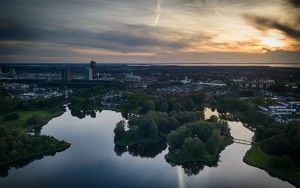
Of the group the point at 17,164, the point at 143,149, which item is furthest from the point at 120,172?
the point at 17,164

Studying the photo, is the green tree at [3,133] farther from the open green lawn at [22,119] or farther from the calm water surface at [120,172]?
the open green lawn at [22,119]

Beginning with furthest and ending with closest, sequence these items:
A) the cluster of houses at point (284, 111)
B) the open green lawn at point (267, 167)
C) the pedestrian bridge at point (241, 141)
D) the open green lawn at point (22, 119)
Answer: the cluster of houses at point (284, 111)
the open green lawn at point (22, 119)
the pedestrian bridge at point (241, 141)
the open green lawn at point (267, 167)

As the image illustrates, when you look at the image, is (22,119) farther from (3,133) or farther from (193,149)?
(193,149)

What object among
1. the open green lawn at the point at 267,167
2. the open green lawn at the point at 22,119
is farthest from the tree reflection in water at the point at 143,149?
the open green lawn at the point at 22,119

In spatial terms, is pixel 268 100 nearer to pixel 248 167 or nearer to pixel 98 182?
pixel 248 167

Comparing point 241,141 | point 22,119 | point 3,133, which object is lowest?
point 22,119

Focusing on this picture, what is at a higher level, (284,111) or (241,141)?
(284,111)

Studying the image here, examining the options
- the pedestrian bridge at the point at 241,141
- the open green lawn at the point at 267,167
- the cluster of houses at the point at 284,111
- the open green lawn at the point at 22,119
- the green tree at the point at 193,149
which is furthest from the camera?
the cluster of houses at the point at 284,111
